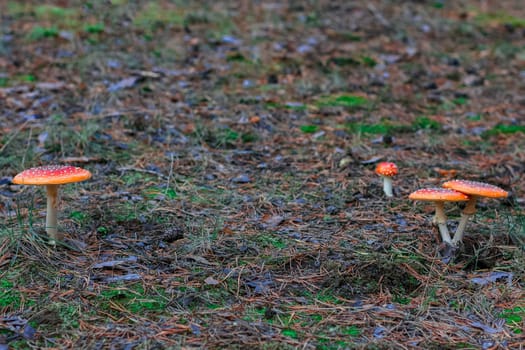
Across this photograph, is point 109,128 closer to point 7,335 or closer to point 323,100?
point 323,100

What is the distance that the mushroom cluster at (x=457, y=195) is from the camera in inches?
140

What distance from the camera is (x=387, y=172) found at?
464 centimetres

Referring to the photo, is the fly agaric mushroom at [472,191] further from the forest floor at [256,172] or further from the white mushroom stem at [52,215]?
the white mushroom stem at [52,215]

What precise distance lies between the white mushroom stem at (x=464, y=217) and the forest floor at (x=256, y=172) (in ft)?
0.27

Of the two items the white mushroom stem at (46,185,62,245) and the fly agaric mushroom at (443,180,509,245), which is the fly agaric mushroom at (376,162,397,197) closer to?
the fly agaric mushroom at (443,180,509,245)

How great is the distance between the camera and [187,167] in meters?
5.20

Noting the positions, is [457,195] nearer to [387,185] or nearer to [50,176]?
[387,185]

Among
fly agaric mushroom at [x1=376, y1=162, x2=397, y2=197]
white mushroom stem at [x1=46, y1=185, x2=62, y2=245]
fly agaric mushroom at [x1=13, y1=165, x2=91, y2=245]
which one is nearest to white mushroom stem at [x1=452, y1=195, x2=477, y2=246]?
fly agaric mushroom at [x1=376, y1=162, x2=397, y2=197]

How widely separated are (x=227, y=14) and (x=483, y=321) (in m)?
7.63

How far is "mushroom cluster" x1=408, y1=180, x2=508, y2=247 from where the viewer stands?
3545 mm

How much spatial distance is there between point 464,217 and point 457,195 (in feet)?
0.97

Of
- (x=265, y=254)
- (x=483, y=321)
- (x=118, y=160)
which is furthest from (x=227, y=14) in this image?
(x=483, y=321)

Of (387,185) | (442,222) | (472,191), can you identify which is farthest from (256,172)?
(472,191)

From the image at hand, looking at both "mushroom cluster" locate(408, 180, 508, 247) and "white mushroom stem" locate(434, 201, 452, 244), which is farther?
"white mushroom stem" locate(434, 201, 452, 244)
